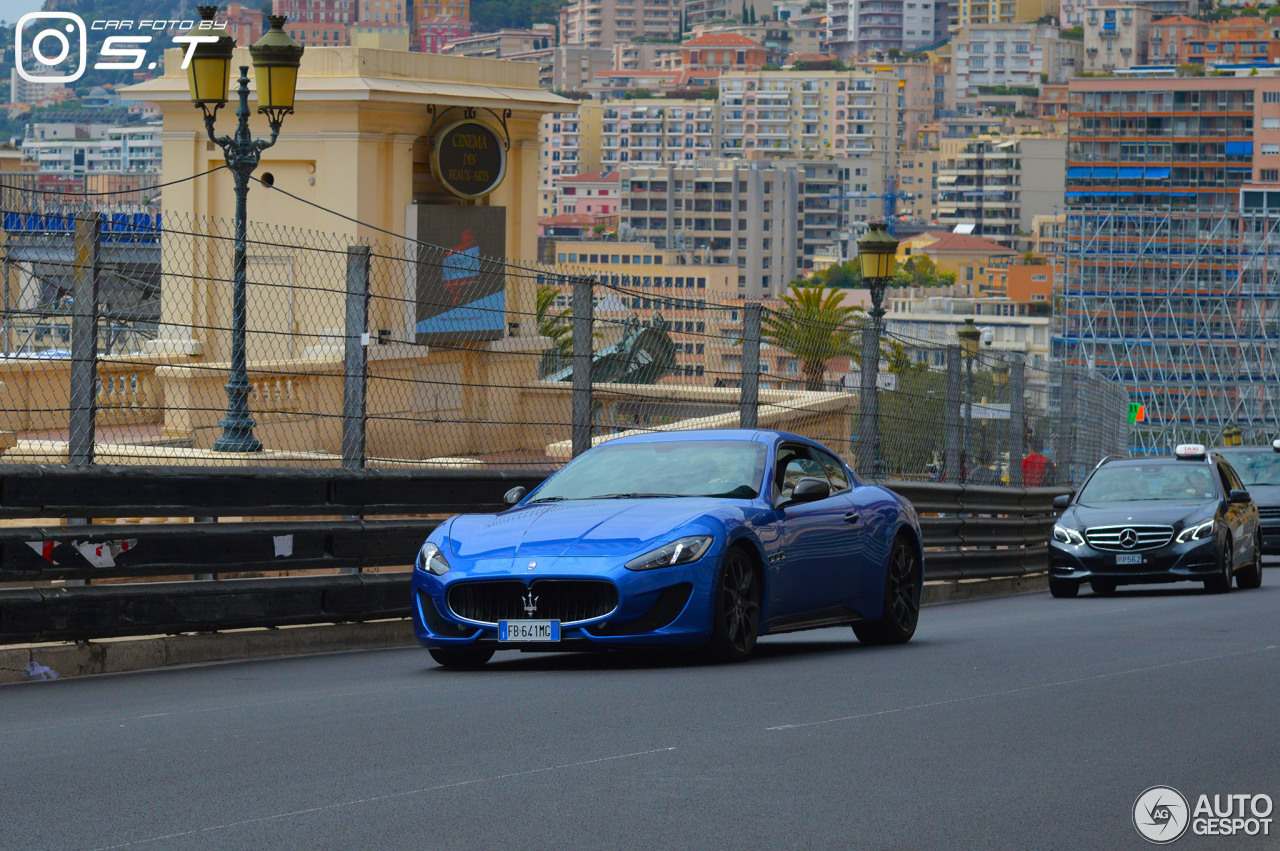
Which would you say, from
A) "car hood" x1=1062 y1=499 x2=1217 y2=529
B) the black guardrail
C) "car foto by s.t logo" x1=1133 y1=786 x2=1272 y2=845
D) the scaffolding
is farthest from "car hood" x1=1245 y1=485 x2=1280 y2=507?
the scaffolding

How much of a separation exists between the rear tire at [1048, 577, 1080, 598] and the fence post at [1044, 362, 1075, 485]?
17.5 ft

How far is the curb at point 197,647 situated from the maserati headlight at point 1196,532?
932 cm

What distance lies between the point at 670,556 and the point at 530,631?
0.82 m

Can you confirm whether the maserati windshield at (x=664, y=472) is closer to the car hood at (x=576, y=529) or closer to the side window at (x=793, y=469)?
the side window at (x=793, y=469)

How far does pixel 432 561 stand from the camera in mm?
11211

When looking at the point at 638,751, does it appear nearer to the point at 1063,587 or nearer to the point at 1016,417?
the point at 1063,587

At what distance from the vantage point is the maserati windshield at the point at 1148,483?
21094mm

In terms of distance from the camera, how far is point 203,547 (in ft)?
38.6

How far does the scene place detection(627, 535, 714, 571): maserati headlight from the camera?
35.2 feet

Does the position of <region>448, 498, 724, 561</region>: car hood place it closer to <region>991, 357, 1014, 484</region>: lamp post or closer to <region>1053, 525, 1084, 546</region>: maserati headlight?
<region>1053, 525, 1084, 546</region>: maserati headlight

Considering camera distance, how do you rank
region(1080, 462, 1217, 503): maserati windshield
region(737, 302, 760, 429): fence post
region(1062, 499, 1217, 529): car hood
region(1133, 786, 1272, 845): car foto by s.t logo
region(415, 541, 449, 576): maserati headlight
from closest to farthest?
region(1133, 786, 1272, 845): car foto by s.t logo, region(415, 541, 449, 576): maserati headlight, region(737, 302, 760, 429): fence post, region(1062, 499, 1217, 529): car hood, region(1080, 462, 1217, 503): maserati windshield

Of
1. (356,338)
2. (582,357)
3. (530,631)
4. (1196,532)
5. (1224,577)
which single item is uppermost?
(356,338)

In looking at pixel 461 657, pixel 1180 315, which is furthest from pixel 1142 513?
pixel 1180 315

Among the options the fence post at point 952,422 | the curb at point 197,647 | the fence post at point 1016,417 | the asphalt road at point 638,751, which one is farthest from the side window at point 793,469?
the fence post at point 1016,417
